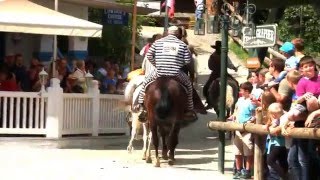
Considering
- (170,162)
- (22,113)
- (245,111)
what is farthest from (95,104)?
(245,111)

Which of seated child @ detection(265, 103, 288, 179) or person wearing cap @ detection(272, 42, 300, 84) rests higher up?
person wearing cap @ detection(272, 42, 300, 84)

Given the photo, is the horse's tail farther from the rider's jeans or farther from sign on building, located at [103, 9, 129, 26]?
sign on building, located at [103, 9, 129, 26]

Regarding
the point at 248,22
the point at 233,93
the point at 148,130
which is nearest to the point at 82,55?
the point at 233,93

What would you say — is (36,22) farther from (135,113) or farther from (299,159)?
(299,159)

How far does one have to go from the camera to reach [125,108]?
15789mm

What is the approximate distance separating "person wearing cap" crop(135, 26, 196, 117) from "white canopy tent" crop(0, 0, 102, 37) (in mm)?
3124

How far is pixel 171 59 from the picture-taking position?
513 inches

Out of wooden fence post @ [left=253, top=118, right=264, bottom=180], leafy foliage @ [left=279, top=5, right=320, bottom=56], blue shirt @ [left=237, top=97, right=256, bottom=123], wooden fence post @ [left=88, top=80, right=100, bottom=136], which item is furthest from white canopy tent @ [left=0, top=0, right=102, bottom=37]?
leafy foliage @ [left=279, top=5, right=320, bottom=56]

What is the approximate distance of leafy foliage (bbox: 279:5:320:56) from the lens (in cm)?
2917

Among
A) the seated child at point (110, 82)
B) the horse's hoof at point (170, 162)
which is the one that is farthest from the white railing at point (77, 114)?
the horse's hoof at point (170, 162)

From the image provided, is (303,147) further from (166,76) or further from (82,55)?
(82,55)

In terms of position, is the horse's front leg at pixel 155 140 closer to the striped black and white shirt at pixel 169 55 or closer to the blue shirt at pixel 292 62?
the striped black and white shirt at pixel 169 55

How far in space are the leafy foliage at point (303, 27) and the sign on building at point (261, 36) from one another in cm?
1694

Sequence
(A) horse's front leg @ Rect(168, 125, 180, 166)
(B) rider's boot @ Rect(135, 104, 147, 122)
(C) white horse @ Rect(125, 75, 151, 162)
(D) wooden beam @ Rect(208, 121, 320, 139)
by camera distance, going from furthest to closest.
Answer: (C) white horse @ Rect(125, 75, 151, 162) < (B) rider's boot @ Rect(135, 104, 147, 122) < (A) horse's front leg @ Rect(168, 125, 180, 166) < (D) wooden beam @ Rect(208, 121, 320, 139)
